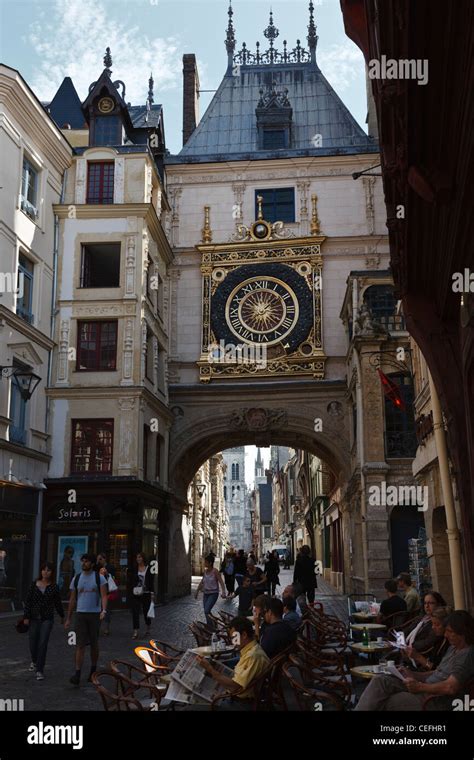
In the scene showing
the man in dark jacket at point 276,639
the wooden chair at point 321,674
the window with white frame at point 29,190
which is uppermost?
Result: the window with white frame at point 29,190

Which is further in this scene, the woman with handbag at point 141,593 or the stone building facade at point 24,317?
the stone building facade at point 24,317

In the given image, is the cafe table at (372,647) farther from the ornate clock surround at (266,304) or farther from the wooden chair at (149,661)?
the ornate clock surround at (266,304)

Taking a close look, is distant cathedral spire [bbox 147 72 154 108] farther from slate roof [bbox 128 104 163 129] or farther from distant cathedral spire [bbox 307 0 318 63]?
distant cathedral spire [bbox 307 0 318 63]

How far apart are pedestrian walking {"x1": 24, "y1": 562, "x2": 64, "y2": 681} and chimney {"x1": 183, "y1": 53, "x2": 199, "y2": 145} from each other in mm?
28935

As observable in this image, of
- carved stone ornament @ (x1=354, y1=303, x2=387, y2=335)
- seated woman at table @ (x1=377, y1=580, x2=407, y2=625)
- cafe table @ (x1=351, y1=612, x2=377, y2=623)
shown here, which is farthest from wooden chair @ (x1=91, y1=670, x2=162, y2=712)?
carved stone ornament @ (x1=354, y1=303, x2=387, y2=335)

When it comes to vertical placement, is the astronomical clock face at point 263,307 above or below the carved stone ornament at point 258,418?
above

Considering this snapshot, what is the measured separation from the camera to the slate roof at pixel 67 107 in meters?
32.2

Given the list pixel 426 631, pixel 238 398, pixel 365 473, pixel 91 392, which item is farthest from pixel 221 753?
pixel 238 398

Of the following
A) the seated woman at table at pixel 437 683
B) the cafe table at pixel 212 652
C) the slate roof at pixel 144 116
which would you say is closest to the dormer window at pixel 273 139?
the slate roof at pixel 144 116

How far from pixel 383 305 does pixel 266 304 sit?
6043mm

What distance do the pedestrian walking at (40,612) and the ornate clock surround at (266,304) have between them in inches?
719

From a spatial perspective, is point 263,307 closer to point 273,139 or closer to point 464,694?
point 273,139

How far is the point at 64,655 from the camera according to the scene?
13.7 metres

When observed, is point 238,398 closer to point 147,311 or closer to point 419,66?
point 147,311
